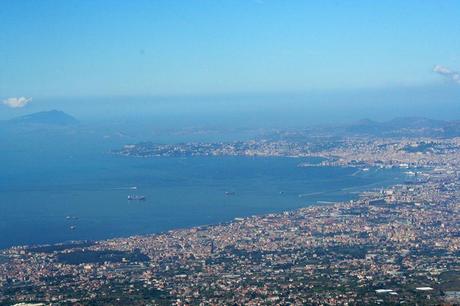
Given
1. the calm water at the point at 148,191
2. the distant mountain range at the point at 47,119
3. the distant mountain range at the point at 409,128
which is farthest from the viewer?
the distant mountain range at the point at 47,119

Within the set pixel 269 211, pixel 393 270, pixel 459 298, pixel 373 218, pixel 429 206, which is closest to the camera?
pixel 459 298

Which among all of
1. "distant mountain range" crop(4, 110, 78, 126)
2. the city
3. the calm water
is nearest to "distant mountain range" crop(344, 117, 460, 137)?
the calm water

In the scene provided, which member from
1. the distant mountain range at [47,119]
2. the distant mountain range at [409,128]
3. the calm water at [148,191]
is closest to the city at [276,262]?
the calm water at [148,191]

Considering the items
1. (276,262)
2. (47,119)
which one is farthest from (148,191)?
(47,119)

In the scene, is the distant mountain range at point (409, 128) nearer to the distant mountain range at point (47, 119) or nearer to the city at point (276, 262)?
the city at point (276, 262)

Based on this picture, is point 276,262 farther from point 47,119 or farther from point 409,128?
point 47,119

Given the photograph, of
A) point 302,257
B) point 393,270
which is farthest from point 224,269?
point 393,270

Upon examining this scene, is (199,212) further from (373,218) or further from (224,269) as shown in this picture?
(224,269)
